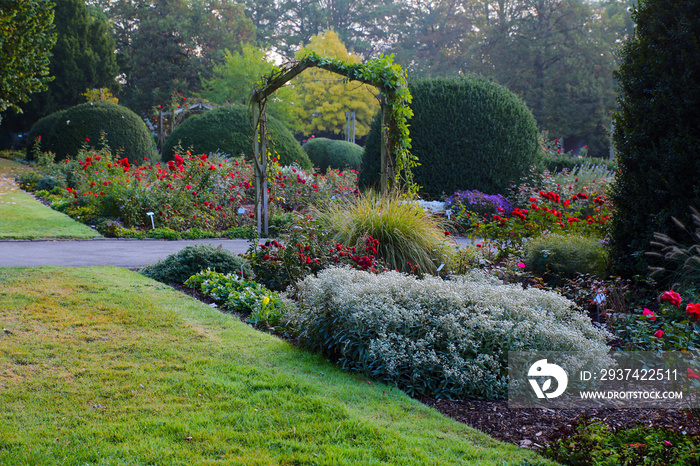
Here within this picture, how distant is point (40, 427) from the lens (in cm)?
267

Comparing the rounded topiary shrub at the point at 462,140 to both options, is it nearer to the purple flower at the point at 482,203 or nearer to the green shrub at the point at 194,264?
the purple flower at the point at 482,203

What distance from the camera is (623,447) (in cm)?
241

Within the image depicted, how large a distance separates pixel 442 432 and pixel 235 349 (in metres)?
1.74

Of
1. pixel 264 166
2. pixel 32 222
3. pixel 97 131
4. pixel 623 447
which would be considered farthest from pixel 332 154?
pixel 623 447

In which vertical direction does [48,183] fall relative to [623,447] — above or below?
above

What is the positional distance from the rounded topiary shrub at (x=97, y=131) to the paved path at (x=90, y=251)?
38.8ft

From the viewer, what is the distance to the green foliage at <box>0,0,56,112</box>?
39.7 ft

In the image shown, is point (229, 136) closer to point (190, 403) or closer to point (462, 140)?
point (462, 140)

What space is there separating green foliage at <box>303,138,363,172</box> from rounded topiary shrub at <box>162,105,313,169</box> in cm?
420

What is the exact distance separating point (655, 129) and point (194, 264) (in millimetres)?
5023

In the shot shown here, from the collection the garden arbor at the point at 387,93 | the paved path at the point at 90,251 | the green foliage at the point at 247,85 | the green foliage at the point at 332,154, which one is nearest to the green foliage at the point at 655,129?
the garden arbor at the point at 387,93

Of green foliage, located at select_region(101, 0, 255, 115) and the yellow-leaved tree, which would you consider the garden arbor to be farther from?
green foliage, located at select_region(101, 0, 255, 115)

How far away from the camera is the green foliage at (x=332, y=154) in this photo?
22047 millimetres

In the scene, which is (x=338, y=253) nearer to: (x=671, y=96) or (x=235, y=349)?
(x=235, y=349)
